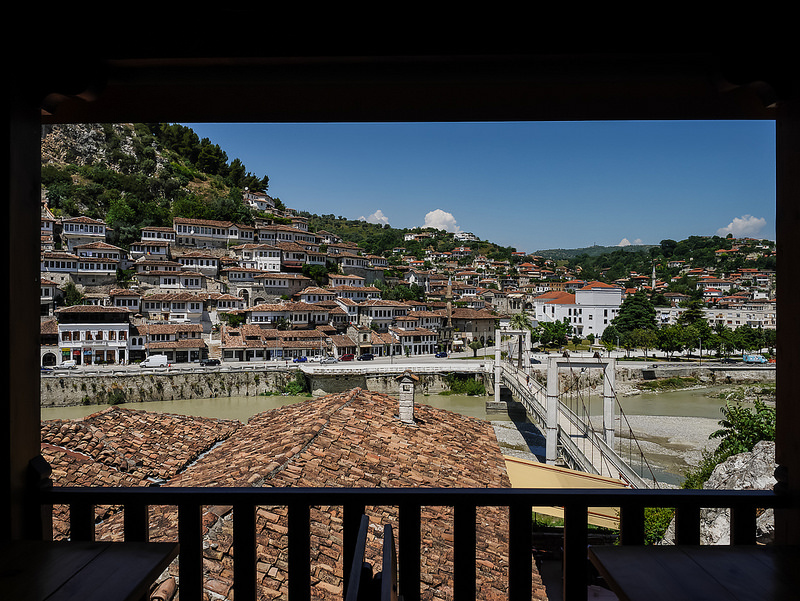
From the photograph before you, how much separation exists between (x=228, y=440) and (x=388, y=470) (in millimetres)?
1609

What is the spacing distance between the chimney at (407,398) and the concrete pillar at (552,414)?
4.80 meters

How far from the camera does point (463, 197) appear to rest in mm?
54938

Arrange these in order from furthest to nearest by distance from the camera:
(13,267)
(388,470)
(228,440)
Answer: (228,440) < (388,470) < (13,267)

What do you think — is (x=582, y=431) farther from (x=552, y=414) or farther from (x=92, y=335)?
(x=92, y=335)

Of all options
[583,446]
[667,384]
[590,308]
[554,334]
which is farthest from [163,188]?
[583,446]

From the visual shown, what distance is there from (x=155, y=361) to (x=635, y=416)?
1834cm

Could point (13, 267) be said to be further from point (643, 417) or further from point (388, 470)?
point (643, 417)

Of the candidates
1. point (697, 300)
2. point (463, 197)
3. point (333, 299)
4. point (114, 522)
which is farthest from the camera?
point (463, 197)

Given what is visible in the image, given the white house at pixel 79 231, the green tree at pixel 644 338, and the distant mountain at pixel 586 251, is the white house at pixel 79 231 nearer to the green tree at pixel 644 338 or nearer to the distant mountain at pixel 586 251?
the green tree at pixel 644 338

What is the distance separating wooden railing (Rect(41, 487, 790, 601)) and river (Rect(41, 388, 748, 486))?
10.9 m

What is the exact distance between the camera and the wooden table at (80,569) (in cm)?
55

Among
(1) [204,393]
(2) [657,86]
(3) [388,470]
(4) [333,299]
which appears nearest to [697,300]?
(4) [333,299]

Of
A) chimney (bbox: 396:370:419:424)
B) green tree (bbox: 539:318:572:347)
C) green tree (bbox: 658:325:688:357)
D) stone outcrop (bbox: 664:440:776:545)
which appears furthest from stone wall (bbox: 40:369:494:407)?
stone outcrop (bbox: 664:440:776:545)

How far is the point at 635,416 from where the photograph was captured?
16438 mm
